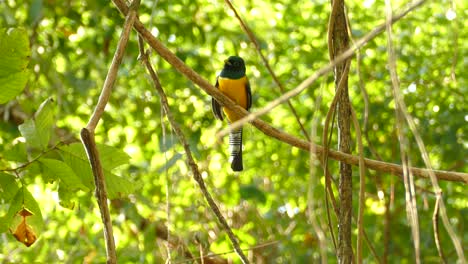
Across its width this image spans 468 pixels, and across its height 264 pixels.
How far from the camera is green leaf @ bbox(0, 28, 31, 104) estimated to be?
1.85 m

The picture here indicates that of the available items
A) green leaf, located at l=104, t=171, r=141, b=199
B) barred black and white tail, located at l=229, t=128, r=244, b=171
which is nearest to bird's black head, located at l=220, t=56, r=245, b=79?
barred black and white tail, located at l=229, t=128, r=244, b=171

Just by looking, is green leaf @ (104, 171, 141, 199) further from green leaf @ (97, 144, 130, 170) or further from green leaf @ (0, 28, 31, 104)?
green leaf @ (0, 28, 31, 104)

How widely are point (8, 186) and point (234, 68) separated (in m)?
2.90

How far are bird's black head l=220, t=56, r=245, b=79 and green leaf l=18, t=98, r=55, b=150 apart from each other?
9.18 feet

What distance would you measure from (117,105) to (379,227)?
218 cm

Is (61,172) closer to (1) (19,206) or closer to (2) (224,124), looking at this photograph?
(1) (19,206)

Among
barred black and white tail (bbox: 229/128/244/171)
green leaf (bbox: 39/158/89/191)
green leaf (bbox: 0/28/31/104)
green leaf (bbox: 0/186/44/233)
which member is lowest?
green leaf (bbox: 0/186/44/233)

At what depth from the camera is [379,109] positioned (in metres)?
5.11

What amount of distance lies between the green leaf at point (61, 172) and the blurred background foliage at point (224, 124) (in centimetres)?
236

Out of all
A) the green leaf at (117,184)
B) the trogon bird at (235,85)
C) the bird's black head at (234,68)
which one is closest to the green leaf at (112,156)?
the green leaf at (117,184)

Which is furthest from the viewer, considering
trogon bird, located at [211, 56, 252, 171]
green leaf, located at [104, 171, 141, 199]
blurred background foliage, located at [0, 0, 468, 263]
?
blurred background foliage, located at [0, 0, 468, 263]

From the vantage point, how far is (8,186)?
1.93 meters

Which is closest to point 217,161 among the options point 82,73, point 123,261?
point 82,73

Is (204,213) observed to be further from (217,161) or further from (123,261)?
(123,261)
